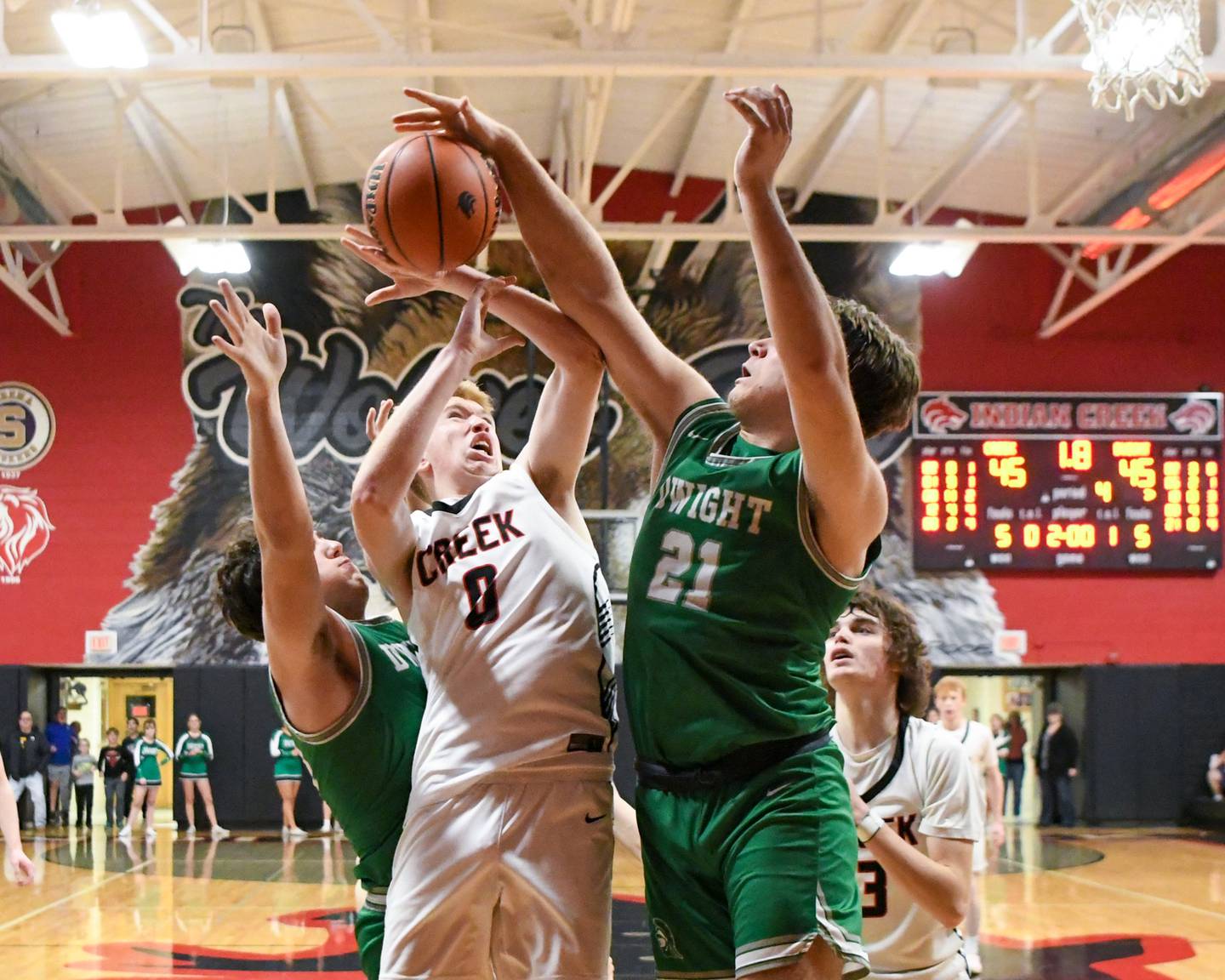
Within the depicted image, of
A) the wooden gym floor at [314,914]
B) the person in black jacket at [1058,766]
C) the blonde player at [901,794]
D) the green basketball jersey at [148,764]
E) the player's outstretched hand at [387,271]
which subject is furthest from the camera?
the person in black jacket at [1058,766]

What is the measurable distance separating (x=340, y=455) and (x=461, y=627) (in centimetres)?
1452

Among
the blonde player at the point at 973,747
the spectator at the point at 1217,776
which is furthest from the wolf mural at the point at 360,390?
the blonde player at the point at 973,747

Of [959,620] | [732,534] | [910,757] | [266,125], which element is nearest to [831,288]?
[959,620]

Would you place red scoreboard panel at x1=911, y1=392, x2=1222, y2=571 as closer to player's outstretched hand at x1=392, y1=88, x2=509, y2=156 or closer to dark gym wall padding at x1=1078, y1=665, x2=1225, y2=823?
dark gym wall padding at x1=1078, y1=665, x2=1225, y2=823

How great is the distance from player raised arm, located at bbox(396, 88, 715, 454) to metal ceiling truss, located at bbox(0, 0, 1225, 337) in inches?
293

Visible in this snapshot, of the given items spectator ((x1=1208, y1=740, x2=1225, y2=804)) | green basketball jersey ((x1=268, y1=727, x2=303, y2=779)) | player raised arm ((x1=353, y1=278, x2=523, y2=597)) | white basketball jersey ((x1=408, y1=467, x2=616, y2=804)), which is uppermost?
player raised arm ((x1=353, y1=278, x2=523, y2=597))

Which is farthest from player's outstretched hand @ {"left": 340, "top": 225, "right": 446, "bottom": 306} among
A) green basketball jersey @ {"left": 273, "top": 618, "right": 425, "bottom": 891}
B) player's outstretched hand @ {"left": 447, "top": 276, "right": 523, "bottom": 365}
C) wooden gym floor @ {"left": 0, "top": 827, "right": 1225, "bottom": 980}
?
wooden gym floor @ {"left": 0, "top": 827, "right": 1225, "bottom": 980}

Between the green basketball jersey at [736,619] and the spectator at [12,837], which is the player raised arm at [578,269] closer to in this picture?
the green basketball jersey at [736,619]

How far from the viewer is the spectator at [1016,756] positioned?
17516 mm

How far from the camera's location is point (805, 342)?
2293mm

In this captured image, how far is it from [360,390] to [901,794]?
14277 mm

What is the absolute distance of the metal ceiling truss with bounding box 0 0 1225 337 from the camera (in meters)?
9.99

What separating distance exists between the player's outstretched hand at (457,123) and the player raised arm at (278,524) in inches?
19.3

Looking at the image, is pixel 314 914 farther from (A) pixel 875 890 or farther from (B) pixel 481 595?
(B) pixel 481 595
